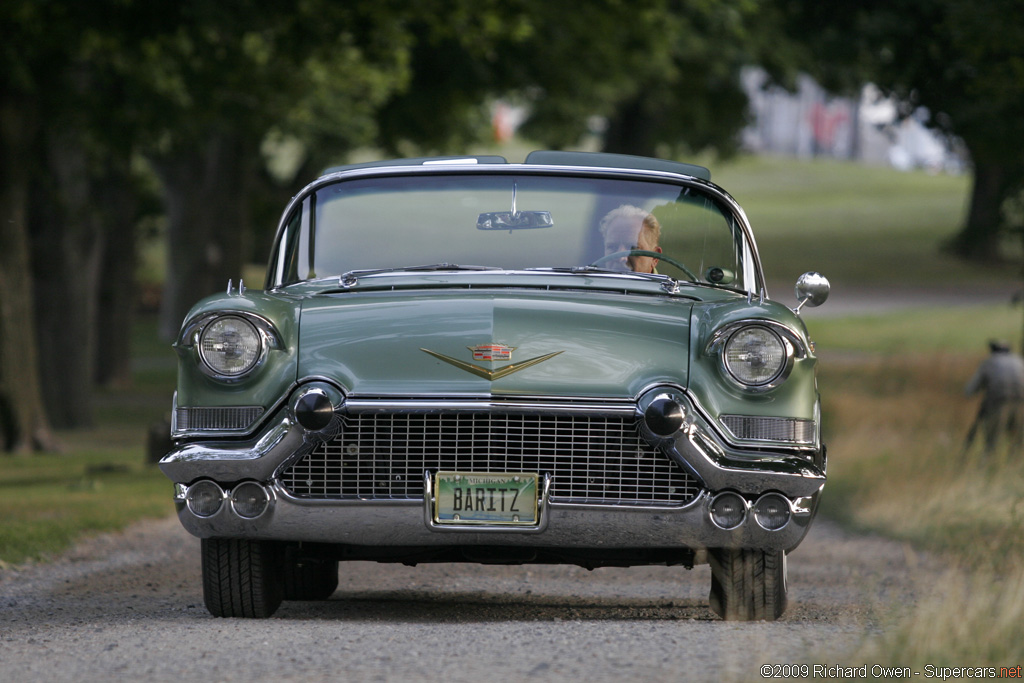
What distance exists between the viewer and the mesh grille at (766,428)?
5.50 metres

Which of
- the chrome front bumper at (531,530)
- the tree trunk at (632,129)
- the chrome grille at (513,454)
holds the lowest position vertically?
the chrome front bumper at (531,530)

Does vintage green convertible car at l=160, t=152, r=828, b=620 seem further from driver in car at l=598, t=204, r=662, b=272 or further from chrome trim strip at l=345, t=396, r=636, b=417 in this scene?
driver in car at l=598, t=204, r=662, b=272

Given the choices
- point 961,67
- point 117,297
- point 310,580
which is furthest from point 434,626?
point 117,297

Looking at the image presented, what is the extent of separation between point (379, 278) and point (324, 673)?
2.05 meters

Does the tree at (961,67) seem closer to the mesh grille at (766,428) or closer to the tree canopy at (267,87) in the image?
the tree canopy at (267,87)

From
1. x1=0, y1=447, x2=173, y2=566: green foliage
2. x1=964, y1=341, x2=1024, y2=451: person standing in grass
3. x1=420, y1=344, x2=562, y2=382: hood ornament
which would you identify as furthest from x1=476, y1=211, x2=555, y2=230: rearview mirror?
x1=964, y1=341, x2=1024, y2=451: person standing in grass

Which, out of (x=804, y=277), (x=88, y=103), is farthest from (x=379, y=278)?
(x=88, y=103)

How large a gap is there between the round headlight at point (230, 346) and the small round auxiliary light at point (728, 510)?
5.48 ft

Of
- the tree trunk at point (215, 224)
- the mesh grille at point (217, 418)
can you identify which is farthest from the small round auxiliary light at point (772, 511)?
the tree trunk at point (215, 224)

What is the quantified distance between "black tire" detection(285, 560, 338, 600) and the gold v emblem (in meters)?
1.45

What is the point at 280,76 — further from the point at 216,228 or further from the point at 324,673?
the point at 324,673

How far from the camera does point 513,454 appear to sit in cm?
542

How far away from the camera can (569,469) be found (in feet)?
17.8

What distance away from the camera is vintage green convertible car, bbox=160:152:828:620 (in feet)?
17.8
